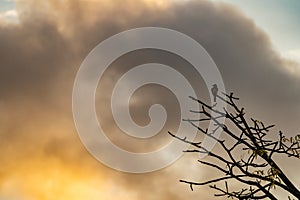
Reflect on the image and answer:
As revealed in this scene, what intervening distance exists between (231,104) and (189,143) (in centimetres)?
133

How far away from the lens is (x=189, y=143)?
9.06 meters

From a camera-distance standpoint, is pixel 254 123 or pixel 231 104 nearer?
pixel 231 104

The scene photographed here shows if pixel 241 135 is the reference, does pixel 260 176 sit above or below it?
below

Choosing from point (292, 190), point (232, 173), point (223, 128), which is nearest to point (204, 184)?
point (232, 173)

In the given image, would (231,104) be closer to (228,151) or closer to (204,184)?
(228,151)

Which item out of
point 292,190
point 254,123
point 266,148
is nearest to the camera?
point 292,190

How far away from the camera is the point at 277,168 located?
370 inches

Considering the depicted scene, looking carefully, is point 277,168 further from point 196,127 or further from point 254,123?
point 196,127

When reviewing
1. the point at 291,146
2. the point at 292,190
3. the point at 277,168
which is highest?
the point at 291,146

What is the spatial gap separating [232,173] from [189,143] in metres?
1.05

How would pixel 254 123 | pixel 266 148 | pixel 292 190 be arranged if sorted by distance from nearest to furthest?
pixel 292 190, pixel 266 148, pixel 254 123

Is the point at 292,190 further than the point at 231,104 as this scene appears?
No

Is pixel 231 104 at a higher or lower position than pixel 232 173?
higher

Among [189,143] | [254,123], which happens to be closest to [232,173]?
[189,143]
